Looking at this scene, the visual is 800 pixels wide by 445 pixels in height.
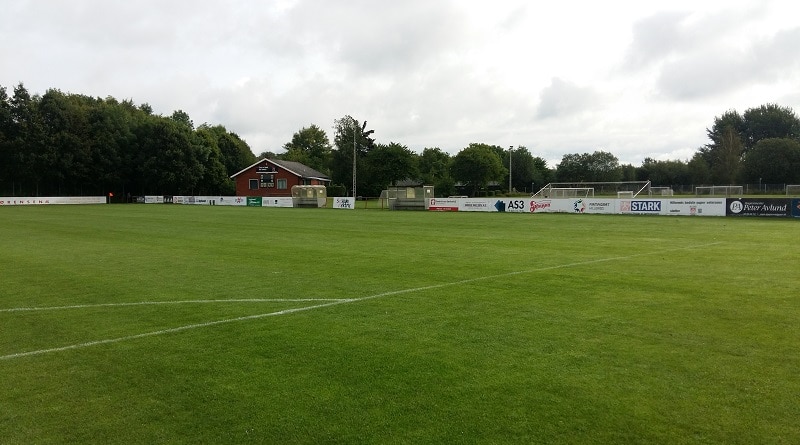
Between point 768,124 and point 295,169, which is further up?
→ point 768,124

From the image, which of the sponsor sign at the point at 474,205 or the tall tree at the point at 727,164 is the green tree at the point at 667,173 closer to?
the tall tree at the point at 727,164

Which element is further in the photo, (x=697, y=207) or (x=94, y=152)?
(x=94, y=152)

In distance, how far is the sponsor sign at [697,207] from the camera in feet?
110

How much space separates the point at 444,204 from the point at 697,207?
62.6 feet

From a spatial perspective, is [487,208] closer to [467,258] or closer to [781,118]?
[467,258]

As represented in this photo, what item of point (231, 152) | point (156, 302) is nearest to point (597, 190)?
point (156, 302)

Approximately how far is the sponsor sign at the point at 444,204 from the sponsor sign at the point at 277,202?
1910 cm

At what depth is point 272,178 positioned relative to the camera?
77.2 m

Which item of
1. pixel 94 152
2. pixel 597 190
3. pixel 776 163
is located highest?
pixel 94 152

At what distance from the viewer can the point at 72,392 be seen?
16.9 ft

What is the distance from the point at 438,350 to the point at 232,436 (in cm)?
274

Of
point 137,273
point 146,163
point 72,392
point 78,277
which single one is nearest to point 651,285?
point 72,392

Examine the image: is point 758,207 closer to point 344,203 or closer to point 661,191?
point 344,203

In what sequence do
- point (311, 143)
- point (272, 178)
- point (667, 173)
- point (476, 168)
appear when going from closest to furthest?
point (272, 178) < point (476, 168) < point (667, 173) < point (311, 143)
